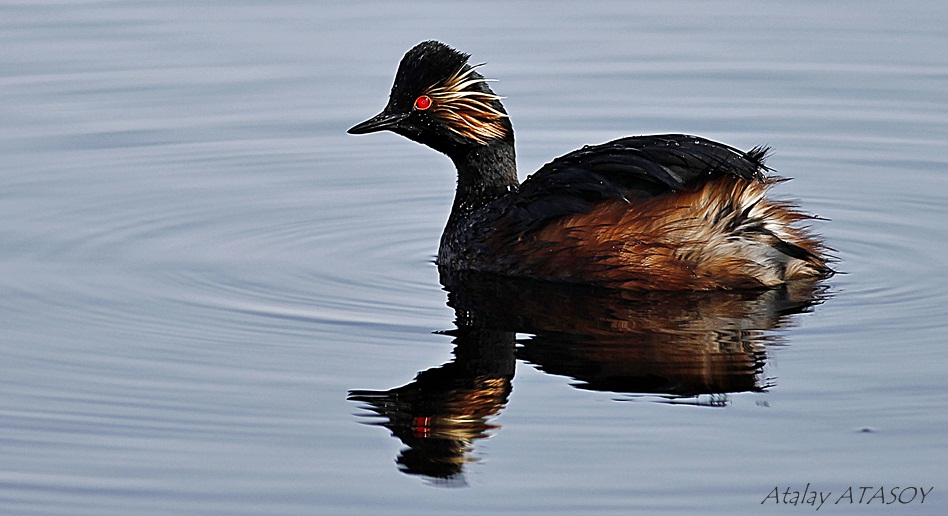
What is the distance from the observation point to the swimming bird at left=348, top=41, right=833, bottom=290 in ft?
27.6

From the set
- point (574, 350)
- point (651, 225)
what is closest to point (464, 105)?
point (651, 225)

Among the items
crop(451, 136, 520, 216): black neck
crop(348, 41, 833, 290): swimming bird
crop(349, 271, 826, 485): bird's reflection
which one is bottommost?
crop(349, 271, 826, 485): bird's reflection

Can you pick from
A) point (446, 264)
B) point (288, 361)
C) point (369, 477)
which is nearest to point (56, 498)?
point (369, 477)

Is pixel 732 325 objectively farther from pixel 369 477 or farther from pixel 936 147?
pixel 936 147

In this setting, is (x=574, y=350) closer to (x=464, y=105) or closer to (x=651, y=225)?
(x=651, y=225)

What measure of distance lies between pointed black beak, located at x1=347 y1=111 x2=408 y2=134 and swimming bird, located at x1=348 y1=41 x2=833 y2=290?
745mm

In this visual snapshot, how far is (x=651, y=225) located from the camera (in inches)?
332

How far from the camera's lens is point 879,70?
1272 cm

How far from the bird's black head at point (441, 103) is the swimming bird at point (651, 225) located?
545 millimetres

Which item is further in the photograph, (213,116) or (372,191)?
(213,116)

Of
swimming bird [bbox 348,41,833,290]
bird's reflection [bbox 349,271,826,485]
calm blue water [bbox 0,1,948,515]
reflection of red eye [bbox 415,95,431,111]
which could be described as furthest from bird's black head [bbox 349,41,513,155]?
bird's reflection [bbox 349,271,826,485]

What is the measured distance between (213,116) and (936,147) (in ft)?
16.0

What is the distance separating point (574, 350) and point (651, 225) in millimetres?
1187

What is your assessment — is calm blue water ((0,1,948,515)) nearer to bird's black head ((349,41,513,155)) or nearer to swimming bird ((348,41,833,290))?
swimming bird ((348,41,833,290))
